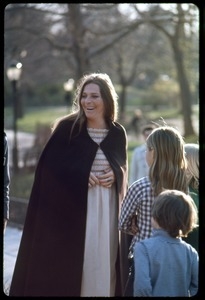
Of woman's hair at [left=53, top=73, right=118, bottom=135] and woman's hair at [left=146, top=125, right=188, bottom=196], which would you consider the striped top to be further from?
woman's hair at [left=146, top=125, right=188, bottom=196]

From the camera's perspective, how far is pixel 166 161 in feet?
12.3

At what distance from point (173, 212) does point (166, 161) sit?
18.5 inches

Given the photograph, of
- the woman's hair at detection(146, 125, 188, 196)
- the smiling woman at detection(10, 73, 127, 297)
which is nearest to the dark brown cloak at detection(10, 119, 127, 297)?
the smiling woman at detection(10, 73, 127, 297)

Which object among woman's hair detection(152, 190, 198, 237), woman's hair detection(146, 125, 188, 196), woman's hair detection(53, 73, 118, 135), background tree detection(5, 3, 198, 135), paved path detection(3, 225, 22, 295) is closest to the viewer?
woman's hair detection(152, 190, 198, 237)

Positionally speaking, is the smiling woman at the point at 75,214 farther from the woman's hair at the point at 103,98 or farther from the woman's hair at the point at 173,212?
the woman's hair at the point at 173,212

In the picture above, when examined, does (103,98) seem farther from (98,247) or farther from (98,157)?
(98,247)

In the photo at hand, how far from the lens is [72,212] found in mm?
4121

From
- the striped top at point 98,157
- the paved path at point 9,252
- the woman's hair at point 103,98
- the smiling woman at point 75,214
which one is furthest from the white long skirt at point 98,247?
the paved path at point 9,252

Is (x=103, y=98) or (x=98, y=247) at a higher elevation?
(x=103, y=98)

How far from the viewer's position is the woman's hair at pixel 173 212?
3.35 meters

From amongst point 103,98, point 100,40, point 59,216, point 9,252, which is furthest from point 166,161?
point 100,40

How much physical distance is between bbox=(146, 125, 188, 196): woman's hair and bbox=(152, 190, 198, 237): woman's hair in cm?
35

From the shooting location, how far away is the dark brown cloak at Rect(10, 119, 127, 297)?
162 inches
